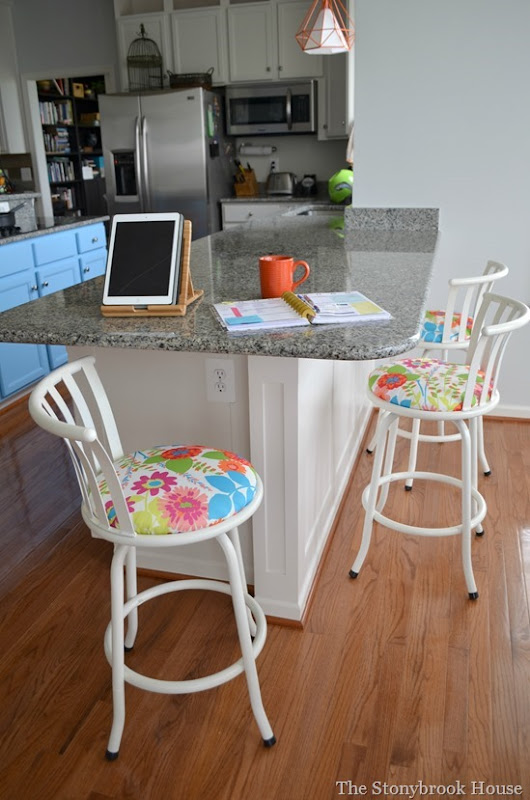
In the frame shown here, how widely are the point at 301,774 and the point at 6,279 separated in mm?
2957

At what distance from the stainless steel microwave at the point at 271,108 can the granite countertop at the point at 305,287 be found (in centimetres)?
257

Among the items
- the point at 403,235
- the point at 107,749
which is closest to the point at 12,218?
the point at 403,235

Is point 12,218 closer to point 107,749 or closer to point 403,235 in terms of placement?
point 403,235

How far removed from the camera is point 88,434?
43.9 inches

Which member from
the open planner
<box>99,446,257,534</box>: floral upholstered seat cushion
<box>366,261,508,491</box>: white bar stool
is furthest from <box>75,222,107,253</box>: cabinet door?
<box>99,446,257,534</box>: floral upholstered seat cushion

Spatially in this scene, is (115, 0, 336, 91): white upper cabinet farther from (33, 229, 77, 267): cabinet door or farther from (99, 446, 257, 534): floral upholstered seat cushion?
(99, 446, 257, 534): floral upholstered seat cushion

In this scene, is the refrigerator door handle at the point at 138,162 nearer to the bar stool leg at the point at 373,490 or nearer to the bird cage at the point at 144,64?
the bird cage at the point at 144,64

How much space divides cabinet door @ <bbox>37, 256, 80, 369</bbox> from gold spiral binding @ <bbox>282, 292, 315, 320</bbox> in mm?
2456

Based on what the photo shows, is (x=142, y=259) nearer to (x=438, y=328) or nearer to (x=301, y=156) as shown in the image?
(x=438, y=328)

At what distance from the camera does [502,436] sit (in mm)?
3020

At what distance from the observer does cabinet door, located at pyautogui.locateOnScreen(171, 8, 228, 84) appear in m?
5.25

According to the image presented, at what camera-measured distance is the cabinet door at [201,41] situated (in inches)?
207

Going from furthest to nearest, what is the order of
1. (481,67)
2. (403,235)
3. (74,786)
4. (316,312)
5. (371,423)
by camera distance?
(371,423), (403,235), (481,67), (316,312), (74,786)

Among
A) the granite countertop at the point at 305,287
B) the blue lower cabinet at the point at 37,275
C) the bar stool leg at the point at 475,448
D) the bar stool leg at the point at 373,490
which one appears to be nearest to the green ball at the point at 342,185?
the granite countertop at the point at 305,287
